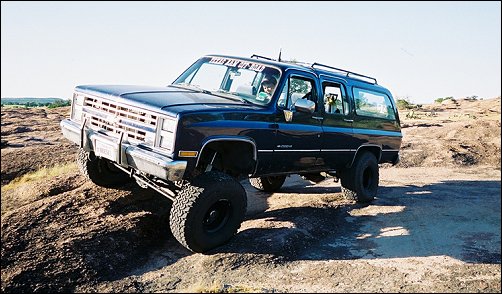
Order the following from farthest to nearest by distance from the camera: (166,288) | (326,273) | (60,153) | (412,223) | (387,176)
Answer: (387,176)
(60,153)
(412,223)
(326,273)
(166,288)

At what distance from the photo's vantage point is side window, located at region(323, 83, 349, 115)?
7.08m

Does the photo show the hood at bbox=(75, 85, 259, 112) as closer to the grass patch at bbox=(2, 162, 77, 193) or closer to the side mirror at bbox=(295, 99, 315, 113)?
the side mirror at bbox=(295, 99, 315, 113)

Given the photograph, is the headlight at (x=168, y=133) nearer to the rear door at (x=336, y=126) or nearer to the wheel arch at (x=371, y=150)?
the rear door at (x=336, y=126)

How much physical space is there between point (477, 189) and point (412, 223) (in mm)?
2917

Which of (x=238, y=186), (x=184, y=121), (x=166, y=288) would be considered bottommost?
(x=166, y=288)

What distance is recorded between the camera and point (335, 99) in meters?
7.25

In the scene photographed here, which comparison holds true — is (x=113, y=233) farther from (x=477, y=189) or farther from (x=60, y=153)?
(x=477, y=189)

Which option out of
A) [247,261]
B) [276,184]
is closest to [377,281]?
[247,261]

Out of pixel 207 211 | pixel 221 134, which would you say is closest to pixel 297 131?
pixel 221 134

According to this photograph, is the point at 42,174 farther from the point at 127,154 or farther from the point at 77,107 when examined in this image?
the point at 127,154

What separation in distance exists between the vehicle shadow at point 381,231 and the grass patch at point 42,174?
3532mm

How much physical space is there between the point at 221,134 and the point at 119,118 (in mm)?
1165

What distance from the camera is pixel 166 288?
4.32m

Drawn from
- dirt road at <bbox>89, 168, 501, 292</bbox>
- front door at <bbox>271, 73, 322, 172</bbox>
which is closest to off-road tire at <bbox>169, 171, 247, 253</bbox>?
dirt road at <bbox>89, 168, 501, 292</bbox>
